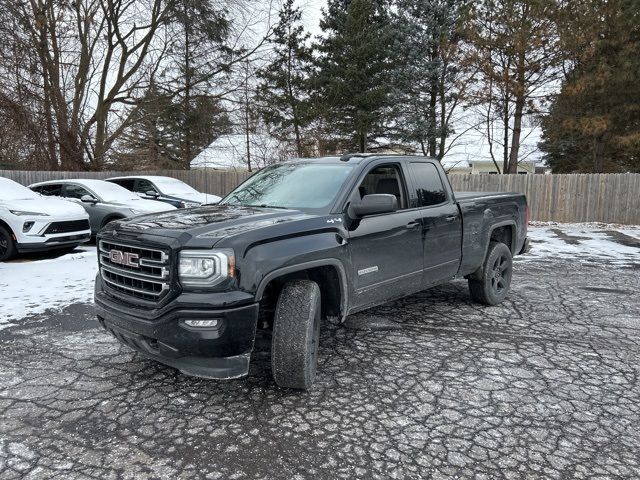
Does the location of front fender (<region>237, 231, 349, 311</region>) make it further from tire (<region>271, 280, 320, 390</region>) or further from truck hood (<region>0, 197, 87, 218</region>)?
truck hood (<region>0, 197, 87, 218</region>)

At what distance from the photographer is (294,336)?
10.6 feet

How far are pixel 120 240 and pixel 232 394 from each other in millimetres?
1380

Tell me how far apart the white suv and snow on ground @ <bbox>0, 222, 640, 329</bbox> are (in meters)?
0.30

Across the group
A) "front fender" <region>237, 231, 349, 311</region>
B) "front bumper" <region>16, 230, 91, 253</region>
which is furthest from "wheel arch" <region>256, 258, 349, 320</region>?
"front bumper" <region>16, 230, 91, 253</region>

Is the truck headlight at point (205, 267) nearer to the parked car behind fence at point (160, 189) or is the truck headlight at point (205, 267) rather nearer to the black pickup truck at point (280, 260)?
the black pickup truck at point (280, 260)

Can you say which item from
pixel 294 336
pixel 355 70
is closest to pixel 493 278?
pixel 294 336

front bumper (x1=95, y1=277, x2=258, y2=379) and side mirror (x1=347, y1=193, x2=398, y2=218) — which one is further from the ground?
side mirror (x1=347, y1=193, x2=398, y2=218)

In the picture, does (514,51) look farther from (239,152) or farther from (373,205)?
(373,205)

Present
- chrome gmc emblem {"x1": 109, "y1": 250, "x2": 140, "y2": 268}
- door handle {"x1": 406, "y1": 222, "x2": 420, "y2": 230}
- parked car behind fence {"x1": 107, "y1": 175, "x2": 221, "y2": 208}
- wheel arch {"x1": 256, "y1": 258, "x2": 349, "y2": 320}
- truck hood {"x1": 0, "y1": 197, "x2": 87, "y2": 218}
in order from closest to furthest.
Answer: chrome gmc emblem {"x1": 109, "y1": 250, "x2": 140, "y2": 268} < wheel arch {"x1": 256, "y1": 258, "x2": 349, "y2": 320} < door handle {"x1": 406, "y1": 222, "x2": 420, "y2": 230} < truck hood {"x1": 0, "y1": 197, "x2": 87, "y2": 218} < parked car behind fence {"x1": 107, "y1": 175, "x2": 221, "y2": 208}

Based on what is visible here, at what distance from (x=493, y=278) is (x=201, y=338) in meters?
3.98

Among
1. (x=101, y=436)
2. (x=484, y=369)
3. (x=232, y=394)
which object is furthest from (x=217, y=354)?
(x=484, y=369)

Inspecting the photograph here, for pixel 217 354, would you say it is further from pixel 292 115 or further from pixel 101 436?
pixel 292 115

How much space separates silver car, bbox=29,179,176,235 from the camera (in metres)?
10.3

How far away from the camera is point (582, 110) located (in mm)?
21234
